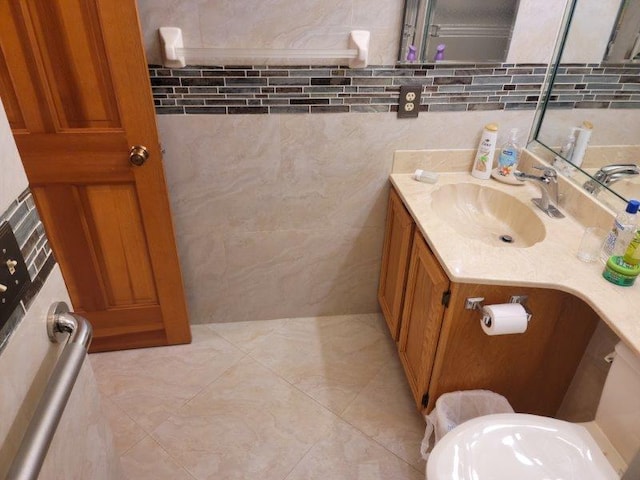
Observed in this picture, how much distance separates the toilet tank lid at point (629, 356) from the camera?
1.06m

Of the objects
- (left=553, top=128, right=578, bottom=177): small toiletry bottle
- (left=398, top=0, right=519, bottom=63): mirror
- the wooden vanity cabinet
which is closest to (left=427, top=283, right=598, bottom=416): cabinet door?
the wooden vanity cabinet

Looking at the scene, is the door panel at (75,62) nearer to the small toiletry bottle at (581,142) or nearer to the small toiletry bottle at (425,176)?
the small toiletry bottle at (425,176)

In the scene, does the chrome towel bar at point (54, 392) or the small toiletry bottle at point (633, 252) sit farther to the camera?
the small toiletry bottle at point (633, 252)

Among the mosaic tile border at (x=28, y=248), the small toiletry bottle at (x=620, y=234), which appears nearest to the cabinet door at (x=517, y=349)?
the small toiletry bottle at (x=620, y=234)

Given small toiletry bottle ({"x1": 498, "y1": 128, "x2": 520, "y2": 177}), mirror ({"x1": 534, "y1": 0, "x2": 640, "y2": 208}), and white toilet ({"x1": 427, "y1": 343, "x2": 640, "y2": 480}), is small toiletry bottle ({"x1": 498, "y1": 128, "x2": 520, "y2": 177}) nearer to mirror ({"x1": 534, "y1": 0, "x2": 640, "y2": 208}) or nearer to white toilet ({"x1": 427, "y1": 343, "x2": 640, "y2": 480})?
mirror ({"x1": 534, "y1": 0, "x2": 640, "y2": 208})

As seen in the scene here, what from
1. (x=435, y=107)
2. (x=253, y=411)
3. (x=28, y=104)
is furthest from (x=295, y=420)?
(x=28, y=104)

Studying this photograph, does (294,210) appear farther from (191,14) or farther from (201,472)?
(201,472)

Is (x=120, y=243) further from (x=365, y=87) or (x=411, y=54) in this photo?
(x=411, y=54)

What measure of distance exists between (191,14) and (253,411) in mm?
1478

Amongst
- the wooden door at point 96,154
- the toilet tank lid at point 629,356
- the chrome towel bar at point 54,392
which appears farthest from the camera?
the wooden door at point 96,154

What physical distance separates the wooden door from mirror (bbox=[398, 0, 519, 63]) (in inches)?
37.1

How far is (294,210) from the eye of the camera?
1.95 metres

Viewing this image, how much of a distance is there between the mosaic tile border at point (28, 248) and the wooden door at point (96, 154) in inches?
33.9

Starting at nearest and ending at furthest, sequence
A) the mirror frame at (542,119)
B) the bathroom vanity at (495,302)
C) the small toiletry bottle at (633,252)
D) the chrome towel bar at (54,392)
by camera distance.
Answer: the chrome towel bar at (54,392) < the small toiletry bottle at (633,252) < the bathroom vanity at (495,302) < the mirror frame at (542,119)
